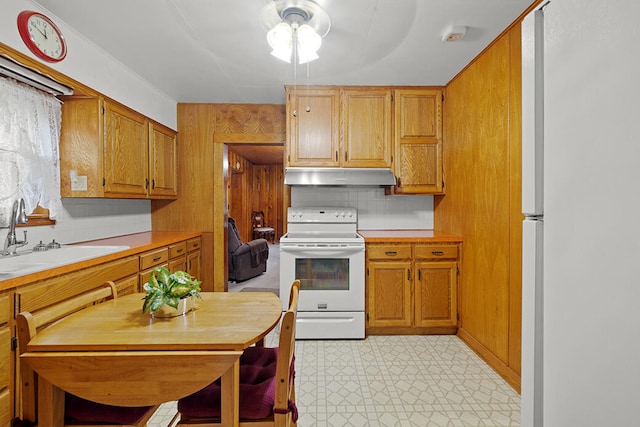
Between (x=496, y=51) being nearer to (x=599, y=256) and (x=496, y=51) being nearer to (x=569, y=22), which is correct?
(x=569, y=22)

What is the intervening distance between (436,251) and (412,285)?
39cm

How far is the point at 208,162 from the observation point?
373cm

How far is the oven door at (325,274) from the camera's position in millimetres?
2768

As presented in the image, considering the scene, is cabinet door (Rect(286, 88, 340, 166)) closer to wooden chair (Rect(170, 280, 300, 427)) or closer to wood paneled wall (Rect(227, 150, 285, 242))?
wooden chair (Rect(170, 280, 300, 427))

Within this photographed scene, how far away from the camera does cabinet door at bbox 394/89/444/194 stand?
124 inches

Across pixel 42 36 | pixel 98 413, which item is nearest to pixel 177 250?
pixel 42 36

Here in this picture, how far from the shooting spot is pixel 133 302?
142 cm

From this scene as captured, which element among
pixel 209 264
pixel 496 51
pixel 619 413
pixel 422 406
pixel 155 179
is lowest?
pixel 422 406

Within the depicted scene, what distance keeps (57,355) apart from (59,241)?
6.10ft

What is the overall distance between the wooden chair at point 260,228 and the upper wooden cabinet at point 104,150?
5.25 metres

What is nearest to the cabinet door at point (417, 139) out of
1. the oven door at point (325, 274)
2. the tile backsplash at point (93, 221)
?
the oven door at point (325, 274)

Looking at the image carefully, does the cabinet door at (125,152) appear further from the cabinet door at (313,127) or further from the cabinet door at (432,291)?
the cabinet door at (432,291)

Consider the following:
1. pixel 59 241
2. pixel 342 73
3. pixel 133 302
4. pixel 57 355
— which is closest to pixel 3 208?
pixel 59 241

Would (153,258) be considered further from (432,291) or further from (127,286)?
(432,291)
